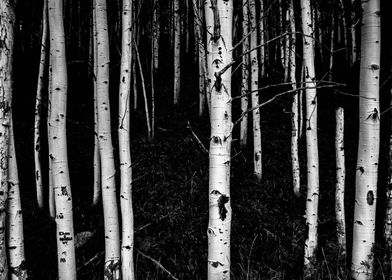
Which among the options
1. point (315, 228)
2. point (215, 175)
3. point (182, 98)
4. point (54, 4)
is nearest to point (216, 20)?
point (215, 175)

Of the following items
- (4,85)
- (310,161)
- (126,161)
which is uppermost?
(4,85)

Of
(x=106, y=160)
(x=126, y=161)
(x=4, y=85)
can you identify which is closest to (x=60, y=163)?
(x=106, y=160)

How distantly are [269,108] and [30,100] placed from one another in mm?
7935

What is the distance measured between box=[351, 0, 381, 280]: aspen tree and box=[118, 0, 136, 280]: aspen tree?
2.62 m

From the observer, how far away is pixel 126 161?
4.53 metres

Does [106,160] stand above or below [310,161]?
above

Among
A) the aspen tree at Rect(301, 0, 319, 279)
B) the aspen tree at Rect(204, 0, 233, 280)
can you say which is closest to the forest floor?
the aspen tree at Rect(301, 0, 319, 279)

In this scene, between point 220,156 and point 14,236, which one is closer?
point 220,156

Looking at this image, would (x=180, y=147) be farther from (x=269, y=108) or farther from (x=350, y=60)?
(x=350, y=60)

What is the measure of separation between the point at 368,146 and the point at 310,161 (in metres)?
1.78

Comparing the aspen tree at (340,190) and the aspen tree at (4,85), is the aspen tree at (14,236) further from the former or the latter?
the aspen tree at (340,190)

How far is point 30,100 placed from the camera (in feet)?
38.1

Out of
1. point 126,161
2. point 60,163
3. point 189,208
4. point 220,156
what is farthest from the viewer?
point 189,208

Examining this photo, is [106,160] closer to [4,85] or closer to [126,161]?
[126,161]
